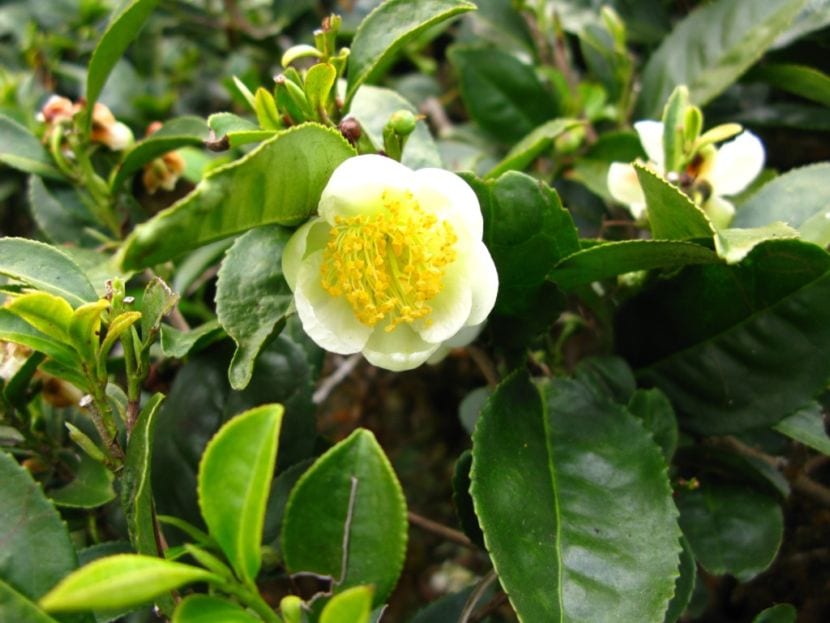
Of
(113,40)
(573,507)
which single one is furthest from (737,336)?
(113,40)

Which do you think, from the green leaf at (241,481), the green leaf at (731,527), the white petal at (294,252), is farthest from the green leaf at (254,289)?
the green leaf at (731,527)

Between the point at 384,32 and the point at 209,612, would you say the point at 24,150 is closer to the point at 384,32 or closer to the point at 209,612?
the point at 384,32

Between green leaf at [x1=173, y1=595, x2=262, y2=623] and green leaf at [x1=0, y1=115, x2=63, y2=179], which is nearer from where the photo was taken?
green leaf at [x1=173, y1=595, x2=262, y2=623]

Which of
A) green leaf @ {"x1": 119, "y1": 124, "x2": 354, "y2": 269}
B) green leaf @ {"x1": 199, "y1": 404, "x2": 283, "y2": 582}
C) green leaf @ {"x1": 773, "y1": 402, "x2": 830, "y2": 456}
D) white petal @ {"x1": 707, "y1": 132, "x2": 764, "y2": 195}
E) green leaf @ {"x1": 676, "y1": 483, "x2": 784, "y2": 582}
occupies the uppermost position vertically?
green leaf @ {"x1": 119, "y1": 124, "x2": 354, "y2": 269}

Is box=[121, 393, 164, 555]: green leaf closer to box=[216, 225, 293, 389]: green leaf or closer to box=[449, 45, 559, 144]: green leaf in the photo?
box=[216, 225, 293, 389]: green leaf

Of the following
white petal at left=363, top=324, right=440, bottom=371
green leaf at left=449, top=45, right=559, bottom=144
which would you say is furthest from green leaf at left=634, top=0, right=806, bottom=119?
white petal at left=363, top=324, right=440, bottom=371

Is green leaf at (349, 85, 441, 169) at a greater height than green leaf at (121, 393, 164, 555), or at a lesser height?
greater

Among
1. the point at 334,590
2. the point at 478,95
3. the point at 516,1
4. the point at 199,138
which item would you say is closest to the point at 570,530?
the point at 334,590

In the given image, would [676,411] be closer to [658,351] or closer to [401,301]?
[658,351]
